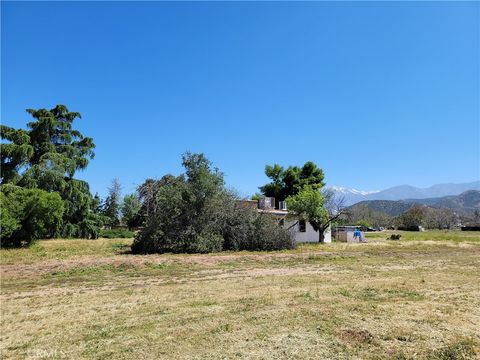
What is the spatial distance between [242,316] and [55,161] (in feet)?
98.8

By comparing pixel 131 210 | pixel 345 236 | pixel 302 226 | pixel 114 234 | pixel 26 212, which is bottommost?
pixel 345 236

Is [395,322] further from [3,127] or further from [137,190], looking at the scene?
[137,190]

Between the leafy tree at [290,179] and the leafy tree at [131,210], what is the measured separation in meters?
22.1

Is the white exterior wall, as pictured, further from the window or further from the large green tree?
the large green tree

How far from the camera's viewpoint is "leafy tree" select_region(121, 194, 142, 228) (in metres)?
55.1

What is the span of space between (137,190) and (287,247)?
4193cm

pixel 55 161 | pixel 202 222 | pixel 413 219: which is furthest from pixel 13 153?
pixel 413 219

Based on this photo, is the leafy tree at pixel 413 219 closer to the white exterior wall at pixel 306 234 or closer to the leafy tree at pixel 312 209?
the white exterior wall at pixel 306 234

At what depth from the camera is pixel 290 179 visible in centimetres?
4412

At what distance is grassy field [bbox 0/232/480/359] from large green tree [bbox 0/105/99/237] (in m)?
21.3

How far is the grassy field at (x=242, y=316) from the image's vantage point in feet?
14.8

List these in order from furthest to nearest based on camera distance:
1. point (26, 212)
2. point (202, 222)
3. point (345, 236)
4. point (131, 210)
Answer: point (131, 210) → point (345, 236) → point (26, 212) → point (202, 222)

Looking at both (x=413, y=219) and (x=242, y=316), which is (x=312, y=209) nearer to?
(x=242, y=316)

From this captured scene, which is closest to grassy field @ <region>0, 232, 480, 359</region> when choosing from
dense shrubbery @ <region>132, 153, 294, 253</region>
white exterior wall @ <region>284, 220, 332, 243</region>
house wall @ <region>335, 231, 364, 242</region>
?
dense shrubbery @ <region>132, 153, 294, 253</region>
